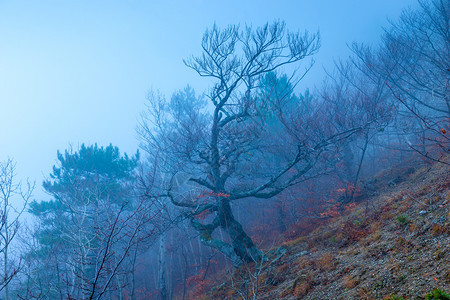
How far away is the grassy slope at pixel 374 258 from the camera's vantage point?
371 cm

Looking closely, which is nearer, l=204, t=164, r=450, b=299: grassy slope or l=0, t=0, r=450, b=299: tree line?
l=204, t=164, r=450, b=299: grassy slope

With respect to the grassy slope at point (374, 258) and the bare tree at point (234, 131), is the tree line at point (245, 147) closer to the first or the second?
the bare tree at point (234, 131)

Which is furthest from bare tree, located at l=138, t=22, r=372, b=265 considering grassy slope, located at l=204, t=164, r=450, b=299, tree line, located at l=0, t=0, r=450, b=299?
grassy slope, located at l=204, t=164, r=450, b=299

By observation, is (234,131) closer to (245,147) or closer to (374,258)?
(245,147)

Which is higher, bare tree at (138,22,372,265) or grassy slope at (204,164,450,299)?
bare tree at (138,22,372,265)

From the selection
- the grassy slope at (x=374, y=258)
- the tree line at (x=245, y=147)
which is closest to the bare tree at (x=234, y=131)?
the tree line at (x=245, y=147)

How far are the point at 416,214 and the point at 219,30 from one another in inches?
349

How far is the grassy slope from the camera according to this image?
3.71 metres

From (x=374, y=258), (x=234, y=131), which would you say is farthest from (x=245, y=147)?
(x=374, y=258)

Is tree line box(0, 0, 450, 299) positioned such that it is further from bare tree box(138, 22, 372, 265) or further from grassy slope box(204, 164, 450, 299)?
grassy slope box(204, 164, 450, 299)

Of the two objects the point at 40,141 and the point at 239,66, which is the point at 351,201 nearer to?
the point at 239,66

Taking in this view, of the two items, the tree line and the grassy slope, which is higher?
the tree line

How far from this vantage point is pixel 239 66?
10.3 meters

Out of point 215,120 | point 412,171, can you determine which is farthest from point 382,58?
point 215,120
